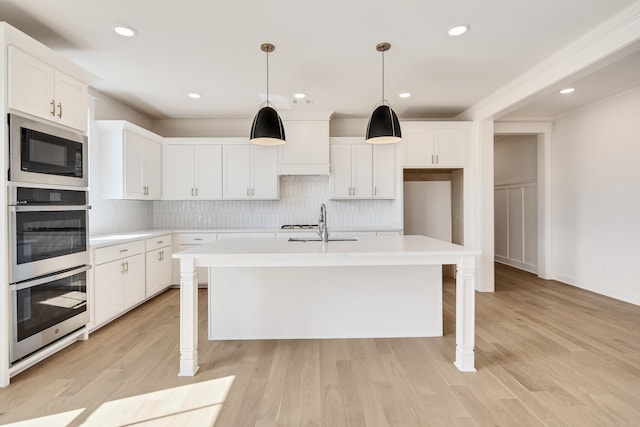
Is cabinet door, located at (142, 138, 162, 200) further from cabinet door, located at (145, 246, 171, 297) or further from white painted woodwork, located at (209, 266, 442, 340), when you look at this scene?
white painted woodwork, located at (209, 266, 442, 340)

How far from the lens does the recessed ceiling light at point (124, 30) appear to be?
2.53 m

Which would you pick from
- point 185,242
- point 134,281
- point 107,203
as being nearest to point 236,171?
point 185,242

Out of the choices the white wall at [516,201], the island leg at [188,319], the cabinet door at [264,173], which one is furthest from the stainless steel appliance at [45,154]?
the white wall at [516,201]

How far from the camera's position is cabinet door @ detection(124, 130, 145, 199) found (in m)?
3.94

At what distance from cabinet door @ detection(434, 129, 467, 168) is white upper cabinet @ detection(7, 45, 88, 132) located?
4304 millimetres

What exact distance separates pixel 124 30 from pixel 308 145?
265 centimetres

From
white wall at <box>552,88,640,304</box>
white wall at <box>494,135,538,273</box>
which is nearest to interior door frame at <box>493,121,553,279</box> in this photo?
white wall at <box>552,88,640,304</box>

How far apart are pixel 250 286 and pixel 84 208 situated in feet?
5.23

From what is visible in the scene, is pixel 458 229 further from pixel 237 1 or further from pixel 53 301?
pixel 53 301

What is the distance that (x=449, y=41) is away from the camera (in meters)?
2.78

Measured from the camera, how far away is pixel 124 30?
2.58 meters

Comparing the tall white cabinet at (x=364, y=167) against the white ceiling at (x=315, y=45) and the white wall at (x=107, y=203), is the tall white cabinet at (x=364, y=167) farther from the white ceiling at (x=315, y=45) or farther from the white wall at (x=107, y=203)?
the white wall at (x=107, y=203)

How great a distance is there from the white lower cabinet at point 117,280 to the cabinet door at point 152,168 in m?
1.01

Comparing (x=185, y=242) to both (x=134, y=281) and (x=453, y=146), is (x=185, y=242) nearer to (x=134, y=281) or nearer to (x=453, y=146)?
(x=134, y=281)
